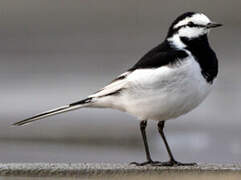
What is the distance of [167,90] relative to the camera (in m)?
5.03

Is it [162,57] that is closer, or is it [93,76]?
[162,57]

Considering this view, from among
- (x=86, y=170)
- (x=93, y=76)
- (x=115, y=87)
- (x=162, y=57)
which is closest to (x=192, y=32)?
(x=162, y=57)

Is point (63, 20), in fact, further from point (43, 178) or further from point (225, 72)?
point (43, 178)

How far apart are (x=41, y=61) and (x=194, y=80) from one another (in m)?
6.40

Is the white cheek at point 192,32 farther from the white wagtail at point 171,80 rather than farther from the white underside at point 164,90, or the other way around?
the white underside at point 164,90

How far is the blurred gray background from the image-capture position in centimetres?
881

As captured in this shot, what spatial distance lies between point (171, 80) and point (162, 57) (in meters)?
0.17

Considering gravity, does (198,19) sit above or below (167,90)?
above

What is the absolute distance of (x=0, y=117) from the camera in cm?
993

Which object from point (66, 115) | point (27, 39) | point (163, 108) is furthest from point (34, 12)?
point (163, 108)

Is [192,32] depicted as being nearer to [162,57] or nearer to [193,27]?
[193,27]

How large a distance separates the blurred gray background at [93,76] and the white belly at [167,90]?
2.91 metres

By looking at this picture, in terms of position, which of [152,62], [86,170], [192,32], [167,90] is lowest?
[86,170]

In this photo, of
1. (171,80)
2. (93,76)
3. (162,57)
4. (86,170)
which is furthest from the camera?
(93,76)
